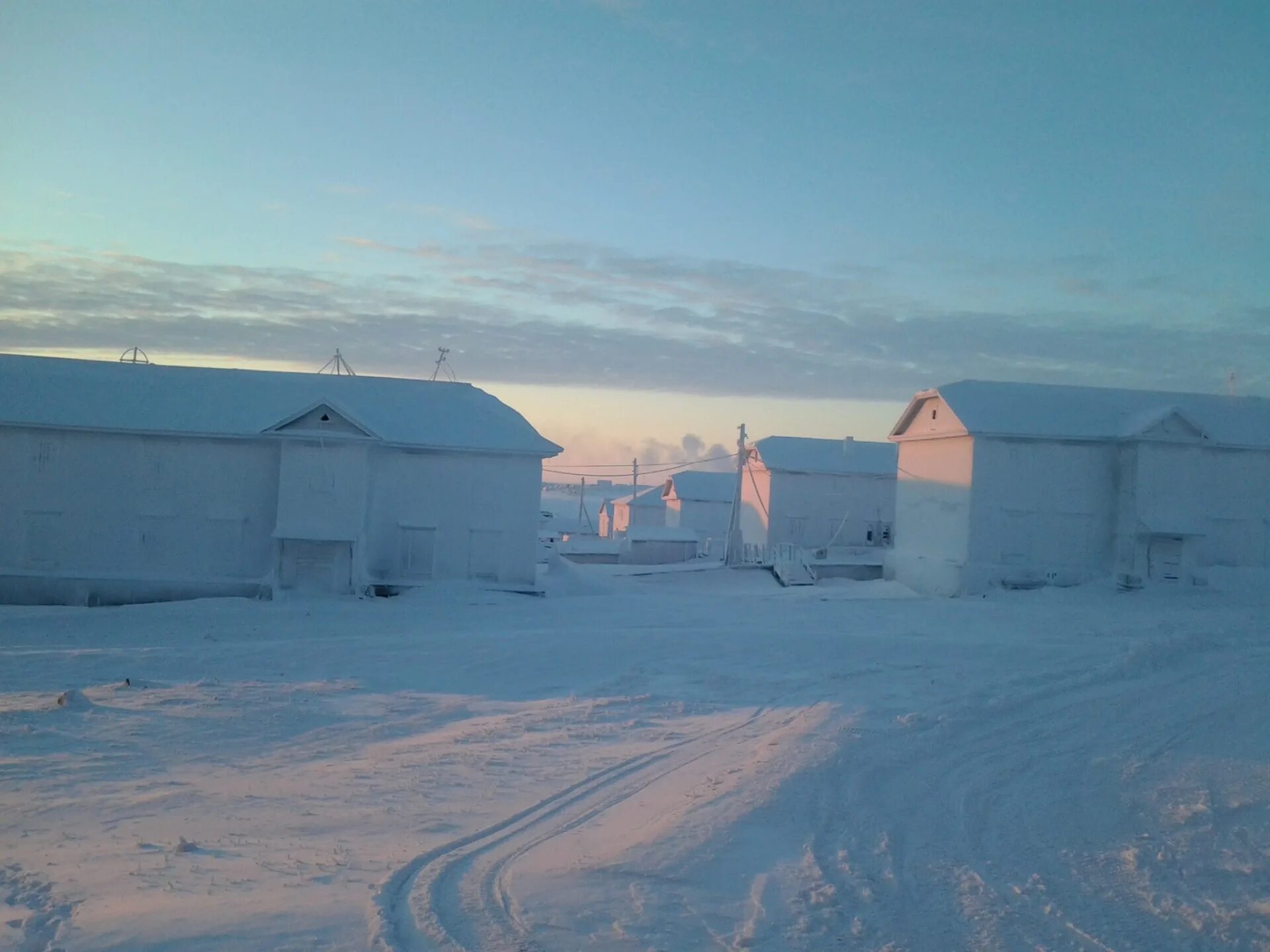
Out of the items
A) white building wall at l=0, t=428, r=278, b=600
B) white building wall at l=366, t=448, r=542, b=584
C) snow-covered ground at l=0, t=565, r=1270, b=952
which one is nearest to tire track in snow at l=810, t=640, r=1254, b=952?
snow-covered ground at l=0, t=565, r=1270, b=952

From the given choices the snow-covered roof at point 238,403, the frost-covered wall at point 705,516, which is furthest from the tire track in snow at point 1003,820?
the frost-covered wall at point 705,516

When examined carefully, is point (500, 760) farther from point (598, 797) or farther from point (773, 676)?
point (773, 676)

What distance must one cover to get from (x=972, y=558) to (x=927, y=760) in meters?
20.7

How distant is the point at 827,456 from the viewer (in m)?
49.9

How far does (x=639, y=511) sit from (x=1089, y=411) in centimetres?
4112

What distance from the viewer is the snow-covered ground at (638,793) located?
702 cm

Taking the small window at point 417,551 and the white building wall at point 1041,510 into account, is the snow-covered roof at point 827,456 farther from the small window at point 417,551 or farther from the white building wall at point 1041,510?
the small window at point 417,551

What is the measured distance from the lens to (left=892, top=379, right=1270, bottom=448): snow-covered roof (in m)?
31.1

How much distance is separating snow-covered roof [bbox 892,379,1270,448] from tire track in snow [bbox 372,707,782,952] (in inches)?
918

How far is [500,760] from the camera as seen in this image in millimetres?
11836

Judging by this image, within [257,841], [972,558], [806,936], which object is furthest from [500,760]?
[972,558]

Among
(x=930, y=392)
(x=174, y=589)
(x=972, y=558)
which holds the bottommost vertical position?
(x=174, y=589)

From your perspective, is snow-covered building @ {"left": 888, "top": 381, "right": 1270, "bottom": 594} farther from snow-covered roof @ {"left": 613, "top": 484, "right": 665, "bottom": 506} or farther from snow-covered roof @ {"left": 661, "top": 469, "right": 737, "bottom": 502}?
snow-covered roof @ {"left": 613, "top": 484, "right": 665, "bottom": 506}

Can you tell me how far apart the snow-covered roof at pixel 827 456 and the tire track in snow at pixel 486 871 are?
37748 millimetres
